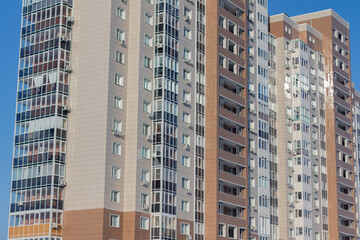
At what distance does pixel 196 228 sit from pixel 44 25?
33.7m

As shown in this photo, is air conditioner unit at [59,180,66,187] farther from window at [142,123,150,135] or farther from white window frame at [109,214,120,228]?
window at [142,123,150,135]

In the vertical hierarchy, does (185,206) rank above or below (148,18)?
below

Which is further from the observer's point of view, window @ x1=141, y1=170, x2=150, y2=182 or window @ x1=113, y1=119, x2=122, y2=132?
window @ x1=141, y1=170, x2=150, y2=182

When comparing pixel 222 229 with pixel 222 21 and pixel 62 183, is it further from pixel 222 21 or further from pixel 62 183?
pixel 222 21

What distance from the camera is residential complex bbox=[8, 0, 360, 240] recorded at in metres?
80.3

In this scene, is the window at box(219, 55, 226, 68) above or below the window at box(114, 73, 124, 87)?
above

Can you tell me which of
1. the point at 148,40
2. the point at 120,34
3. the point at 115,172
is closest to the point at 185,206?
the point at 115,172

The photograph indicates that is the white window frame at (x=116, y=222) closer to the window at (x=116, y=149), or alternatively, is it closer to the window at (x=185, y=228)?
the window at (x=116, y=149)

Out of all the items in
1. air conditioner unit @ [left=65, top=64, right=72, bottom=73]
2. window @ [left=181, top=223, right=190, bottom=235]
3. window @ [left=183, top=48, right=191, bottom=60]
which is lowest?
window @ [left=181, top=223, right=190, bottom=235]

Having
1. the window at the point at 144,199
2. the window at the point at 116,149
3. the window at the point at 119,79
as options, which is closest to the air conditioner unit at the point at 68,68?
the window at the point at 119,79

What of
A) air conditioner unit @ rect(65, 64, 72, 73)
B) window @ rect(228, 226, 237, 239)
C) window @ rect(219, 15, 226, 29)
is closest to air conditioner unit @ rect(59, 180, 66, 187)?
air conditioner unit @ rect(65, 64, 72, 73)

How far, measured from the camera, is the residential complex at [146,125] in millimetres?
80312

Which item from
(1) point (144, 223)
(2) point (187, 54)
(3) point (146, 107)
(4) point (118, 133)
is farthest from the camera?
(2) point (187, 54)

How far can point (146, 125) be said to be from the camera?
84562mm
